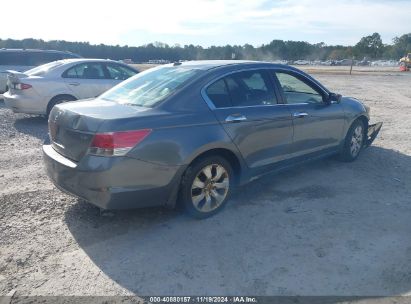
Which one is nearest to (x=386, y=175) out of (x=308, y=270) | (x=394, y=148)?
(x=394, y=148)

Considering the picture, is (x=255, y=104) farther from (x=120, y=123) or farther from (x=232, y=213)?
(x=120, y=123)

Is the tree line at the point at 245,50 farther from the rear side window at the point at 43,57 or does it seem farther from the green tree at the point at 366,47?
the rear side window at the point at 43,57

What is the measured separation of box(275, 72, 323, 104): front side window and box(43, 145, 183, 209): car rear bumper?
202 centimetres

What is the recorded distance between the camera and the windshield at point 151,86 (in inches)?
166

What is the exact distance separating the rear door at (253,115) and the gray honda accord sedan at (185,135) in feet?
0.04

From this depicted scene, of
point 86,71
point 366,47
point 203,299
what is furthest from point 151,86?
point 366,47

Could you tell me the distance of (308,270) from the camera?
3393 millimetres

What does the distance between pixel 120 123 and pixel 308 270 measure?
2116 mm

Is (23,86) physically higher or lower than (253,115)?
lower

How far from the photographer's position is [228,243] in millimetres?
3830

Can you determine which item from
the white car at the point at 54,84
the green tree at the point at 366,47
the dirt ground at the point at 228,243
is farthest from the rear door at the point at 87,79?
the green tree at the point at 366,47

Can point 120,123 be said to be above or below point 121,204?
above

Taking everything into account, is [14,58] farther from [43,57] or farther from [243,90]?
[243,90]

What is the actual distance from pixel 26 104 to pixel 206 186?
6.54m
